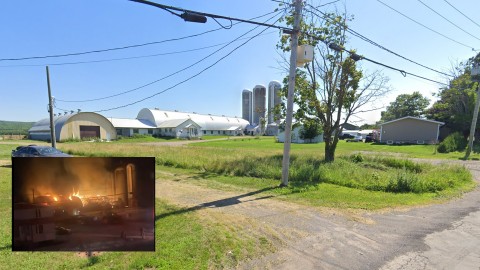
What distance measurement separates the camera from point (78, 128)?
156 ft

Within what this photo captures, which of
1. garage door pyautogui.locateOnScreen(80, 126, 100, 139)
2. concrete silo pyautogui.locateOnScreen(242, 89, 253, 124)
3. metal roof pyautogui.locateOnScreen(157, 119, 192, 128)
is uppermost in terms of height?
concrete silo pyautogui.locateOnScreen(242, 89, 253, 124)

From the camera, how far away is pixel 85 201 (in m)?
2.74

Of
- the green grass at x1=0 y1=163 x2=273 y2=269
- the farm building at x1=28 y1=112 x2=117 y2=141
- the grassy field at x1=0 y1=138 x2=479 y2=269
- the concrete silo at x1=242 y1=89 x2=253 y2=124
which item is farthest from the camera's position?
the concrete silo at x1=242 y1=89 x2=253 y2=124

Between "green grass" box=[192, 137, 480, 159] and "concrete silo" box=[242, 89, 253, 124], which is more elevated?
"concrete silo" box=[242, 89, 253, 124]

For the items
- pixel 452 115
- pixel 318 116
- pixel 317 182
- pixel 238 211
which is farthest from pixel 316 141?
pixel 238 211

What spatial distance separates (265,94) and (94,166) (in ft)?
290

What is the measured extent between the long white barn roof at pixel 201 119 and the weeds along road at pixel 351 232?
6194 cm

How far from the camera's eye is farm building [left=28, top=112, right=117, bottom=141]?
45.2 m

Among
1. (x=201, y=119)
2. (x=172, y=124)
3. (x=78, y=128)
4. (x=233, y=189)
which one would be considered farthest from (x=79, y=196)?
(x=201, y=119)

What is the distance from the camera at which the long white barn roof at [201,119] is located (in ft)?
222

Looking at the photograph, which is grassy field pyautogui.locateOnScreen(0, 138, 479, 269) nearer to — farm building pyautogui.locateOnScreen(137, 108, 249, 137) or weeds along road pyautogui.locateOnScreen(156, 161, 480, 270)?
weeds along road pyautogui.locateOnScreen(156, 161, 480, 270)

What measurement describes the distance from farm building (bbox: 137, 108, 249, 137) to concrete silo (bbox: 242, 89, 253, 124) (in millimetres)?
3559

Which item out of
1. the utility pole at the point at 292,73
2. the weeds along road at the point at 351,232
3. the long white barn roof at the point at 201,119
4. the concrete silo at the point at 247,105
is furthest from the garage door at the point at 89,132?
the concrete silo at the point at 247,105

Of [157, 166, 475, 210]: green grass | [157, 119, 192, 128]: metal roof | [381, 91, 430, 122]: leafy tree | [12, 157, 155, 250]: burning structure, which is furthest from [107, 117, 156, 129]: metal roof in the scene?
[381, 91, 430, 122]: leafy tree
